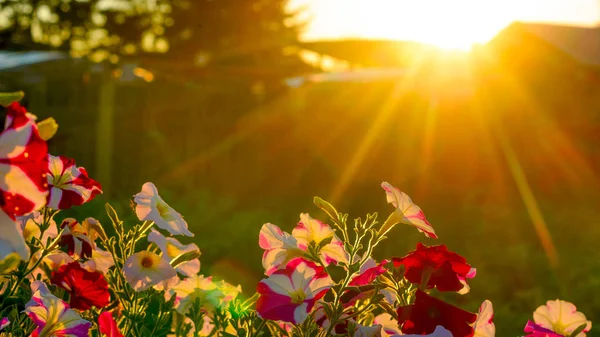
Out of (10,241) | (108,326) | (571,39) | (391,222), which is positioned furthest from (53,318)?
(571,39)

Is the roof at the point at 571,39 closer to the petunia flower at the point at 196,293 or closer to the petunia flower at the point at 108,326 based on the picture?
the petunia flower at the point at 196,293

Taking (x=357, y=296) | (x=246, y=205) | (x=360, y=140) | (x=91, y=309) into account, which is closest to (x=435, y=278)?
(x=357, y=296)

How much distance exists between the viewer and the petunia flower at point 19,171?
2.42 ft

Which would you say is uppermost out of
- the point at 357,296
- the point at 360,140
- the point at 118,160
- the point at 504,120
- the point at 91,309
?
the point at 357,296

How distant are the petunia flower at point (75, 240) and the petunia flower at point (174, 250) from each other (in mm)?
109

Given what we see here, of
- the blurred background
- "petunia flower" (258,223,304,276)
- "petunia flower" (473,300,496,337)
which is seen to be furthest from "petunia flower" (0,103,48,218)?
the blurred background

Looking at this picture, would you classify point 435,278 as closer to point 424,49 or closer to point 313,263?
point 313,263

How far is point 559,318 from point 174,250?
0.72 meters

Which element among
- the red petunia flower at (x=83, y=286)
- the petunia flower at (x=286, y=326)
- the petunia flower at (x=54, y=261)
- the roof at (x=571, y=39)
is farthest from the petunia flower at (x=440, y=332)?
the roof at (x=571, y=39)

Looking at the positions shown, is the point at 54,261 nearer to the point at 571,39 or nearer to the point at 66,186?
the point at 66,186

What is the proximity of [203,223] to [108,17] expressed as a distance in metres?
20.6

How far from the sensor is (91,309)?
125 centimetres

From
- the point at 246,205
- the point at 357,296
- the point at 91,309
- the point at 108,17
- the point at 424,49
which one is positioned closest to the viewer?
the point at 357,296

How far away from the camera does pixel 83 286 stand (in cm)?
117
